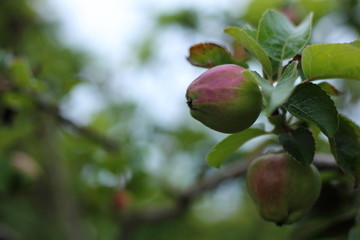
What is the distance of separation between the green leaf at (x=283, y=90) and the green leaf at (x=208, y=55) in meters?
0.15

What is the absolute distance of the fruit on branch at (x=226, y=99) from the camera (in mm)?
506

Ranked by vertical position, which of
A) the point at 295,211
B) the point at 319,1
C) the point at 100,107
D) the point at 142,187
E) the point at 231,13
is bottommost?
the point at 295,211

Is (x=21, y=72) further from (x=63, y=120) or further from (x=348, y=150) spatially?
(x=348, y=150)

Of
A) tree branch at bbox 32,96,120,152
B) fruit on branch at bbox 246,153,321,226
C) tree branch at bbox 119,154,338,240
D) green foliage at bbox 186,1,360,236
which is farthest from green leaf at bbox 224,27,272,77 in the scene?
tree branch at bbox 32,96,120,152

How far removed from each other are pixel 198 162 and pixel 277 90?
4.73 feet

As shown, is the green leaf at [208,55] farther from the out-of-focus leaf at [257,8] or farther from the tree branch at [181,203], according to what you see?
the out-of-focus leaf at [257,8]

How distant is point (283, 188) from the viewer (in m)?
0.56

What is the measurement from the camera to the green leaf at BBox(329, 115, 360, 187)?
544 mm

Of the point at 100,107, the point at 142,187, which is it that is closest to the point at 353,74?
the point at 142,187

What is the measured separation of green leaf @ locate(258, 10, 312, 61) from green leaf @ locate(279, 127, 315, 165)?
0.10m

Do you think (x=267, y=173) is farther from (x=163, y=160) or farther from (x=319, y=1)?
(x=163, y=160)

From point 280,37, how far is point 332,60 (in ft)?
0.34

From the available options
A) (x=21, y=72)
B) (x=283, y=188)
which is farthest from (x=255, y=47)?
(x=21, y=72)

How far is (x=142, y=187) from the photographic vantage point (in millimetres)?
1359
